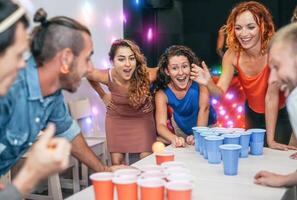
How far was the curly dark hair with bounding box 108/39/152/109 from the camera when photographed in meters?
3.10

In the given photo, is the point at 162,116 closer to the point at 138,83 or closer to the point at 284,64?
the point at 138,83

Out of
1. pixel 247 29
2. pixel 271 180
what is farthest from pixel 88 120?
pixel 271 180

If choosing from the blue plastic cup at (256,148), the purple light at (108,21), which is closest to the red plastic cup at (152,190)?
the blue plastic cup at (256,148)

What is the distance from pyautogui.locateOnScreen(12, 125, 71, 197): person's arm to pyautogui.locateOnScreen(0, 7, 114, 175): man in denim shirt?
0.41m

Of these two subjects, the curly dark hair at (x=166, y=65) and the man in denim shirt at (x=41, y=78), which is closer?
the man in denim shirt at (x=41, y=78)

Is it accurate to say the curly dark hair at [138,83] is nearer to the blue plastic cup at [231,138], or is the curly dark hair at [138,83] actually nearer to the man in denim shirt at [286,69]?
the blue plastic cup at [231,138]

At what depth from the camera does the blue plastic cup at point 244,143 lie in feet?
6.87

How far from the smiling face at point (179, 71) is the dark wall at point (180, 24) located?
6.42 feet

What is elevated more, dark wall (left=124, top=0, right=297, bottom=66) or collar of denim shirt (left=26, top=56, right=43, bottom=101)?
dark wall (left=124, top=0, right=297, bottom=66)

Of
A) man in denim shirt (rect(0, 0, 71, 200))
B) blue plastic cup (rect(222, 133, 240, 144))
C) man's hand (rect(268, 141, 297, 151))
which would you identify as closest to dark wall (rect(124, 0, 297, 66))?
man's hand (rect(268, 141, 297, 151))

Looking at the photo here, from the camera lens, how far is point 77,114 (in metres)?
3.91

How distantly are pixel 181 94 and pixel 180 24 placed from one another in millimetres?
2182

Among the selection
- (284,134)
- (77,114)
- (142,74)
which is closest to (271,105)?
(142,74)

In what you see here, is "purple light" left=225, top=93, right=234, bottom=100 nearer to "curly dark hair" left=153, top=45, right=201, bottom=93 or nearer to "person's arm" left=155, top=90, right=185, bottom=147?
"curly dark hair" left=153, top=45, right=201, bottom=93
